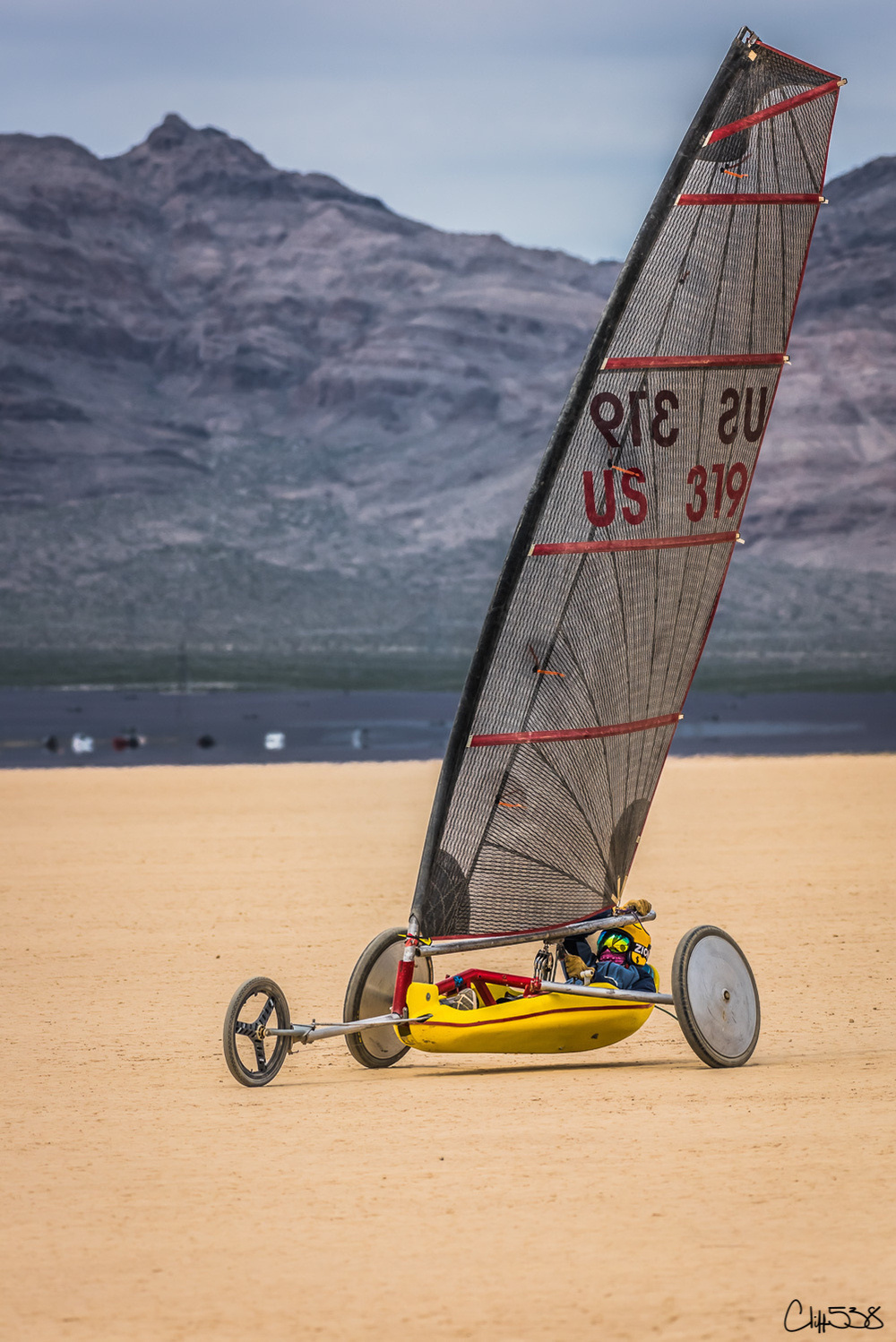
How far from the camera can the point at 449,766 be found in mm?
8914

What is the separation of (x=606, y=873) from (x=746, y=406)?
272 cm

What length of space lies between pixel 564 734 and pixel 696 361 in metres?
2.12

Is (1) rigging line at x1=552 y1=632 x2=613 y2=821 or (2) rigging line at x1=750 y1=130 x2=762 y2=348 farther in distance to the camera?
(2) rigging line at x1=750 y1=130 x2=762 y2=348

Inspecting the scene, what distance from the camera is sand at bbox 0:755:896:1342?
5.56m

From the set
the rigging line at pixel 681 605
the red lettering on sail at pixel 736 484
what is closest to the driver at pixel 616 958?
the rigging line at pixel 681 605

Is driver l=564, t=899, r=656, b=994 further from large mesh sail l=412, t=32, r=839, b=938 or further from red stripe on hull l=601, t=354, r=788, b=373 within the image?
Result: red stripe on hull l=601, t=354, r=788, b=373

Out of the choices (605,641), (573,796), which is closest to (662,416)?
(605,641)

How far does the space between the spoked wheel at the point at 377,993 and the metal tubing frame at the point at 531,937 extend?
0.76ft

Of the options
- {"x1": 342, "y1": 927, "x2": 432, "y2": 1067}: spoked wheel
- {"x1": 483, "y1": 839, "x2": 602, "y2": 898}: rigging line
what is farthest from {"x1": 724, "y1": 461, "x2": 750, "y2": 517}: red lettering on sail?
{"x1": 342, "y1": 927, "x2": 432, "y2": 1067}: spoked wheel

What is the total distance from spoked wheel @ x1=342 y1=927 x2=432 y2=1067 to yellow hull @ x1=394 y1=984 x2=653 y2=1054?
0.36 m

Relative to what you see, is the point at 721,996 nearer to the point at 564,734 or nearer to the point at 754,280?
the point at 564,734

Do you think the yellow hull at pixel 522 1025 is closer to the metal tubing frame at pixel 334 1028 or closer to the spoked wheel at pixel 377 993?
the metal tubing frame at pixel 334 1028

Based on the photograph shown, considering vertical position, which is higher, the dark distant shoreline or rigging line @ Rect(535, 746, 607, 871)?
the dark distant shoreline

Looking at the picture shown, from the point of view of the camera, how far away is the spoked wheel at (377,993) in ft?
29.3
